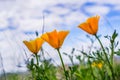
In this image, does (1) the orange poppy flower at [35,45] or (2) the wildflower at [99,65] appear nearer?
(1) the orange poppy flower at [35,45]

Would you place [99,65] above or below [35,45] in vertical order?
below

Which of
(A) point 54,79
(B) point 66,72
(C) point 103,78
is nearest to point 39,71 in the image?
(A) point 54,79

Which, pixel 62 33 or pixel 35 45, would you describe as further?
pixel 35 45

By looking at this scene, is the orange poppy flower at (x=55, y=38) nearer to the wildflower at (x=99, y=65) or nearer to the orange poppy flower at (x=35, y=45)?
the orange poppy flower at (x=35, y=45)

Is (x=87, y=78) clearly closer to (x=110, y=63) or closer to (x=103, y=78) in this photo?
(x=110, y=63)

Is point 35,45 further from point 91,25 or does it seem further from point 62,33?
point 91,25

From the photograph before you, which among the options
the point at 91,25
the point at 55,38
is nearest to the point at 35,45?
the point at 55,38

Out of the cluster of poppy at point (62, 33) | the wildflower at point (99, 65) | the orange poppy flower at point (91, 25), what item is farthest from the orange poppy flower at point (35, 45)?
the wildflower at point (99, 65)
